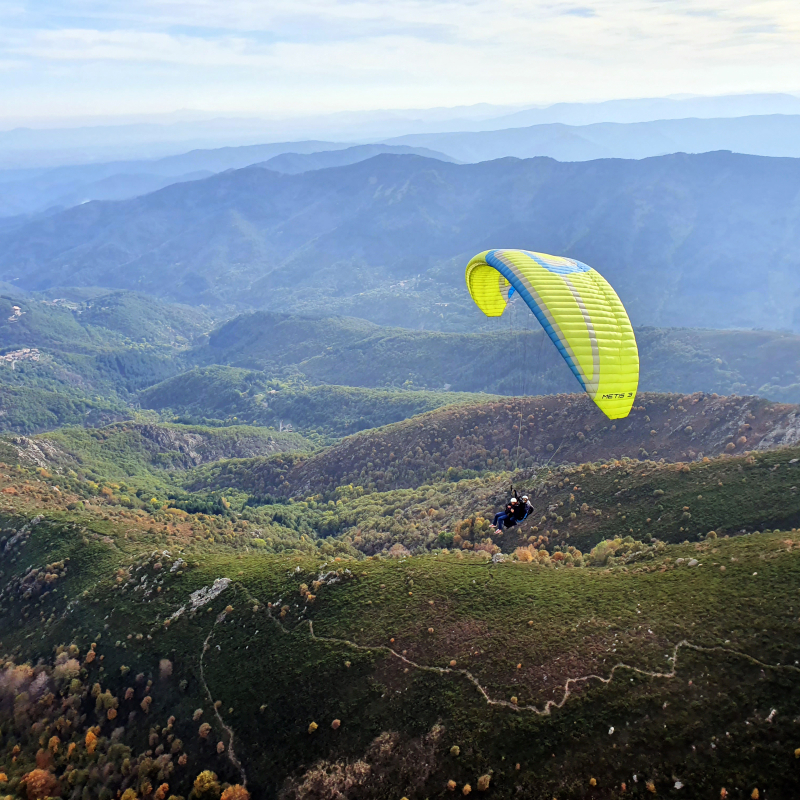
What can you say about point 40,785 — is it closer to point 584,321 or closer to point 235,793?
point 235,793

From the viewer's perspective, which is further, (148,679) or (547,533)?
(547,533)

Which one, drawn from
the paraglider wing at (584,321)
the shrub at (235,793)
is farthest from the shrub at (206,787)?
the paraglider wing at (584,321)

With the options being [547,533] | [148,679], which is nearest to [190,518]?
[148,679]

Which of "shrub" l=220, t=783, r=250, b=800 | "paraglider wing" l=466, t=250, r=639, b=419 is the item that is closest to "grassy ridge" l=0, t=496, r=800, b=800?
"shrub" l=220, t=783, r=250, b=800

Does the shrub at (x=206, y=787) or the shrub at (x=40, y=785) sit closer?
the shrub at (x=206, y=787)

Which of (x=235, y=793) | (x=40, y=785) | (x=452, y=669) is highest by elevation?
(x=452, y=669)

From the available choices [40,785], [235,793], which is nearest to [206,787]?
[235,793]

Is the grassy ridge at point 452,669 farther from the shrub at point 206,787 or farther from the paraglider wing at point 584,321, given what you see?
the paraglider wing at point 584,321

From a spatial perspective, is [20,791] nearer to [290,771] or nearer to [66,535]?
[290,771]

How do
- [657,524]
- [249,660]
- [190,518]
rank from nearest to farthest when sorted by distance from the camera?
[249,660] < [657,524] < [190,518]
